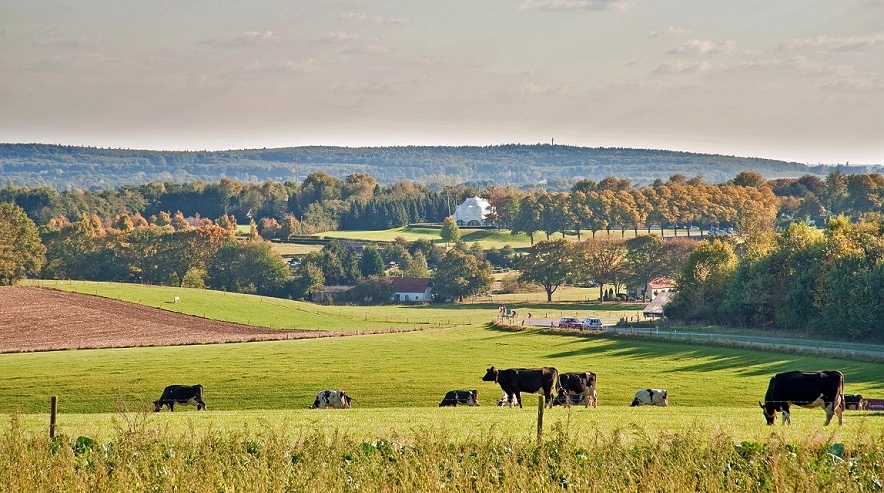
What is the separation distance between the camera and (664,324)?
75875mm

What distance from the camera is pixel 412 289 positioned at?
408ft

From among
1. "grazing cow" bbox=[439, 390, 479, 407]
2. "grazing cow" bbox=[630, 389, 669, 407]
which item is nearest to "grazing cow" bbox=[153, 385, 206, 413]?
"grazing cow" bbox=[439, 390, 479, 407]

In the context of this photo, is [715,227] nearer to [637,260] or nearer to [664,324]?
[637,260]

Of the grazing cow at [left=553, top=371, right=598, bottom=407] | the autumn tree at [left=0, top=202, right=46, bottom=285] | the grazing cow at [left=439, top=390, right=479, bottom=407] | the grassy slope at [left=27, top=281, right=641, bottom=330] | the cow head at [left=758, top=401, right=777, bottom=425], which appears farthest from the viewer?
the autumn tree at [left=0, top=202, right=46, bottom=285]

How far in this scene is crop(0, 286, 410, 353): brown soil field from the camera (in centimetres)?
6875

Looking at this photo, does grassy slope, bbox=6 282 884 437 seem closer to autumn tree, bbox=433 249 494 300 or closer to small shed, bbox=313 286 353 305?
autumn tree, bbox=433 249 494 300

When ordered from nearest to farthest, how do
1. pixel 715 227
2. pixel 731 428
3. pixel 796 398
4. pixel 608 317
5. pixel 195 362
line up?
1. pixel 731 428
2. pixel 796 398
3. pixel 195 362
4. pixel 608 317
5. pixel 715 227

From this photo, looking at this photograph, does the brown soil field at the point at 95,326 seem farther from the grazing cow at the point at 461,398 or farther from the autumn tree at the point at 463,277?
the autumn tree at the point at 463,277

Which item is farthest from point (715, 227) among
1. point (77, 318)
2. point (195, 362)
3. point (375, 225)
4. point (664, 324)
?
point (195, 362)

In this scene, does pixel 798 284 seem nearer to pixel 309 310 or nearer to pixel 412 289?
pixel 309 310

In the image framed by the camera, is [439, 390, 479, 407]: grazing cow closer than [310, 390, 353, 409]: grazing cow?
No

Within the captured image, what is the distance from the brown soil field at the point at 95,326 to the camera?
68750 millimetres

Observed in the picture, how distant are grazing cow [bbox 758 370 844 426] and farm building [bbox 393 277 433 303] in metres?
95.0

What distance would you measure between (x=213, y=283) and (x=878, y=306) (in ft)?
270
